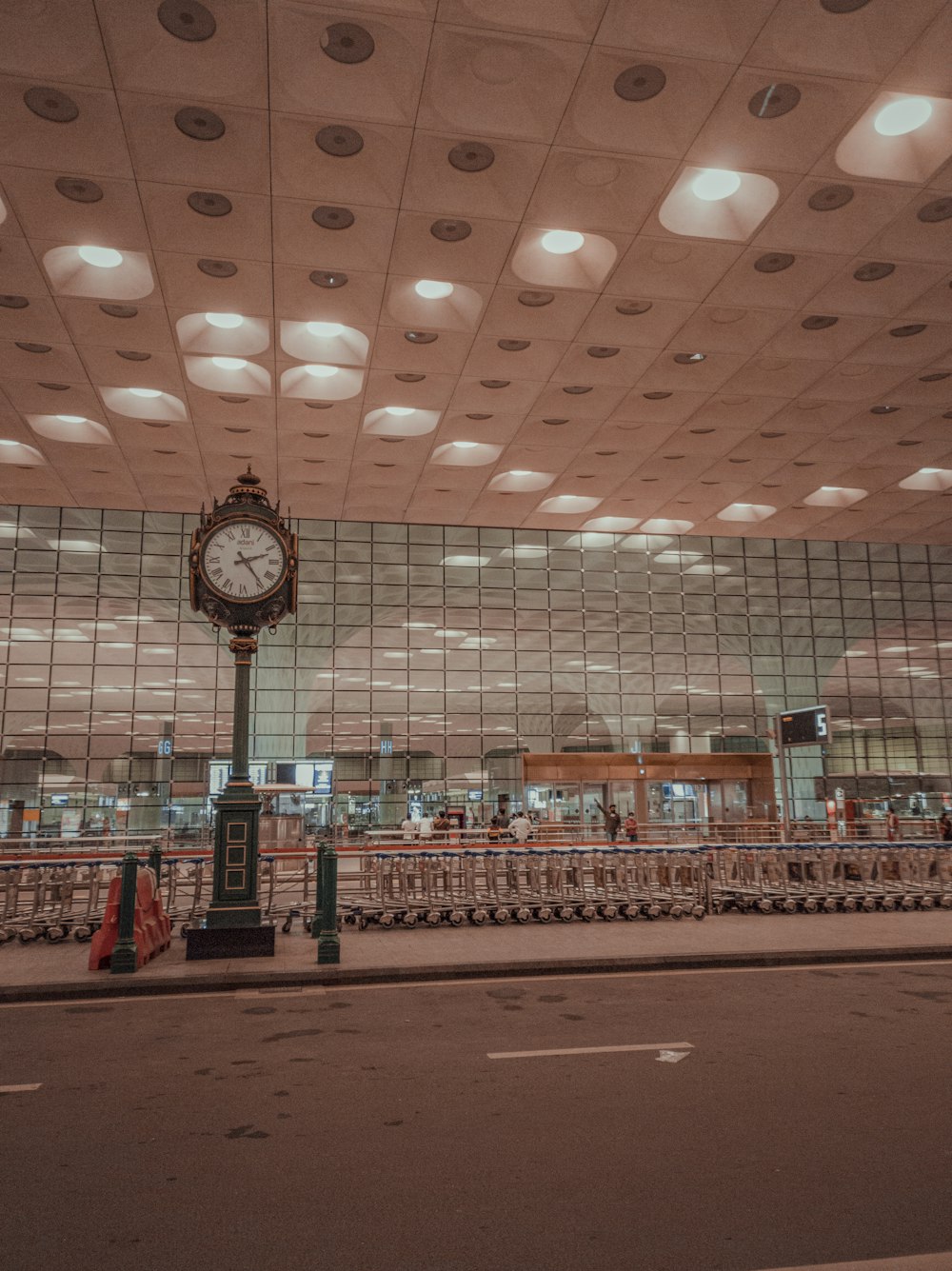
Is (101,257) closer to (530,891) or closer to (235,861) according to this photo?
(235,861)

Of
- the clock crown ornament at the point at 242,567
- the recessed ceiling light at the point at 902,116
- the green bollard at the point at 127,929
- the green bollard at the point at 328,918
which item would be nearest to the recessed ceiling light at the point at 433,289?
the clock crown ornament at the point at 242,567

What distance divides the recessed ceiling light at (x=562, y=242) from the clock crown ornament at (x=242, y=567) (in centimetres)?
593

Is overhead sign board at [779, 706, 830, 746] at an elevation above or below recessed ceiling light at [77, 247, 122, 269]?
below

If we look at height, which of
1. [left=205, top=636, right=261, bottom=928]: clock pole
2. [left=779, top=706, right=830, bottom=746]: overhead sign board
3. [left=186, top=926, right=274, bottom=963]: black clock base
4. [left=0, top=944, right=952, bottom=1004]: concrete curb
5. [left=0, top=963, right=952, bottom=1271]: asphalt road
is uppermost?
[left=779, top=706, right=830, bottom=746]: overhead sign board

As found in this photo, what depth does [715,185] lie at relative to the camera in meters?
12.4

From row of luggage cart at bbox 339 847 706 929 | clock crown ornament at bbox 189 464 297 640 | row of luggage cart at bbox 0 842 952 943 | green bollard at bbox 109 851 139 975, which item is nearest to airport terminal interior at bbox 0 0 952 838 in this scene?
clock crown ornament at bbox 189 464 297 640

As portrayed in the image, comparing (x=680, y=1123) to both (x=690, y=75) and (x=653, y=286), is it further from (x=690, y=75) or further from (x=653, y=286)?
(x=653, y=286)

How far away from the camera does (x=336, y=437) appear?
824 inches

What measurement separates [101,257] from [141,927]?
981 centimetres

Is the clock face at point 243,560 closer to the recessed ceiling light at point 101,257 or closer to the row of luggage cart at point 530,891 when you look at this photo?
the row of luggage cart at point 530,891

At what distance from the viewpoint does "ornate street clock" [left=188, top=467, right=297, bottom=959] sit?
1032cm

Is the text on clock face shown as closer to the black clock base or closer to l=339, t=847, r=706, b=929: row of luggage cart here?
the black clock base

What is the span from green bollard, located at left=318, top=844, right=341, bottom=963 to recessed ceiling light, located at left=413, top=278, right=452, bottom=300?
354 inches

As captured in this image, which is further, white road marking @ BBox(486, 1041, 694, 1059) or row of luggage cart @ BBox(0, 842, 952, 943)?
row of luggage cart @ BBox(0, 842, 952, 943)
